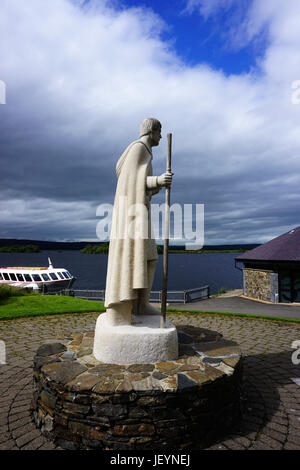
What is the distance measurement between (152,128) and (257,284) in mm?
16578

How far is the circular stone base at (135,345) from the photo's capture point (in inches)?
163

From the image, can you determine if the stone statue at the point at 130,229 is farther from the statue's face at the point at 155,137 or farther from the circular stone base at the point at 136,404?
the circular stone base at the point at 136,404

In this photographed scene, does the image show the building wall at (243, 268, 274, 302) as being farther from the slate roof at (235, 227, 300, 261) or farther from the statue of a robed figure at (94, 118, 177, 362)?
the statue of a robed figure at (94, 118, 177, 362)

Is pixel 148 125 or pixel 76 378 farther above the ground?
pixel 148 125

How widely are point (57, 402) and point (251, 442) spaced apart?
2.40 metres

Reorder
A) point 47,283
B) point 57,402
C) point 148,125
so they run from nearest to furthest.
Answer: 1. point 57,402
2. point 148,125
3. point 47,283

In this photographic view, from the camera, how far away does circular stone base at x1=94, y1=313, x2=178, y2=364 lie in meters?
4.14

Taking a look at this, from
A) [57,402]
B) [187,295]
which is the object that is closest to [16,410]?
[57,402]

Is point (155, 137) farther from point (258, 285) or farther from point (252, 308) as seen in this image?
point (258, 285)

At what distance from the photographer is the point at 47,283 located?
31266 millimetres

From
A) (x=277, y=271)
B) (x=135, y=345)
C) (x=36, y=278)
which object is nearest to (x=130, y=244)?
(x=135, y=345)

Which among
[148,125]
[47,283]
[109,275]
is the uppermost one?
[148,125]
